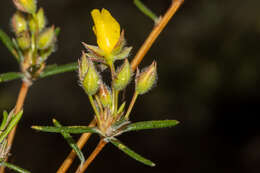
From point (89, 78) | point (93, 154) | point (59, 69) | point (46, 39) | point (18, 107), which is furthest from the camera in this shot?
point (59, 69)

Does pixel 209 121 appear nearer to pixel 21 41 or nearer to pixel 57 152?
pixel 57 152

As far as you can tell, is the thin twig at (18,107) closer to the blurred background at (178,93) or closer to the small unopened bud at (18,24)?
the small unopened bud at (18,24)

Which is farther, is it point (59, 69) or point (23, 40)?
point (59, 69)

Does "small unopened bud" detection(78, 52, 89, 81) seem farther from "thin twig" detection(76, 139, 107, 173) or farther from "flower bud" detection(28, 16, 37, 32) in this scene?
"flower bud" detection(28, 16, 37, 32)

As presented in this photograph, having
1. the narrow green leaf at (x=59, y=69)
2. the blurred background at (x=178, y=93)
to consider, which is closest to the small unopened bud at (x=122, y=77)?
the narrow green leaf at (x=59, y=69)

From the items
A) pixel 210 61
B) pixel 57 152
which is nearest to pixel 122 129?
pixel 210 61

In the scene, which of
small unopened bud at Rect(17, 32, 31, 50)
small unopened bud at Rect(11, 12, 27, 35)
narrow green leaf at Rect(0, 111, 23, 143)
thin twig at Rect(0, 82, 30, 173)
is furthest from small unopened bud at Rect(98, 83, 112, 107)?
small unopened bud at Rect(11, 12, 27, 35)

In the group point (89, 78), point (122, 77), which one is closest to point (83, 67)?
point (89, 78)

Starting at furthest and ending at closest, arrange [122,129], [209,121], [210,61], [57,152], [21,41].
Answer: [57,152]
[209,121]
[210,61]
[21,41]
[122,129]

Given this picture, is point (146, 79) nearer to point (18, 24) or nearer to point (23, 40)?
point (23, 40)
